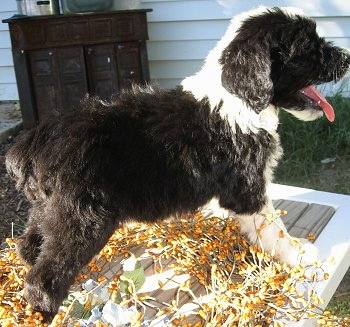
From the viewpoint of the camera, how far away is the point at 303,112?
2.34 metres

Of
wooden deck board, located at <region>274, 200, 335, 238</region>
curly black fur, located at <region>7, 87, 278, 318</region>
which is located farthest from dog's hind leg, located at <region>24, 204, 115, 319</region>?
wooden deck board, located at <region>274, 200, 335, 238</region>

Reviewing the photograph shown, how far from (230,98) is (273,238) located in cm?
66

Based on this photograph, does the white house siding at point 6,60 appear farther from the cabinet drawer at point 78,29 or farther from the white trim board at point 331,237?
the white trim board at point 331,237

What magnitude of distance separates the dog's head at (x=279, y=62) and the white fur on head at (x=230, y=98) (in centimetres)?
4

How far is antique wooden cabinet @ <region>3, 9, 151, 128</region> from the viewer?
15.8 feet

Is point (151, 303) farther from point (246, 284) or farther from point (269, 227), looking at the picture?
point (269, 227)

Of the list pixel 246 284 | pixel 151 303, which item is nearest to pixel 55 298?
pixel 151 303

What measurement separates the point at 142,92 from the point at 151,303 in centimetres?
88

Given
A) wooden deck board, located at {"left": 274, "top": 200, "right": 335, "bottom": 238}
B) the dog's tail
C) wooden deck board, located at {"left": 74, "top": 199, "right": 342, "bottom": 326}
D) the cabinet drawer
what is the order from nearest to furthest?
1. the dog's tail
2. wooden deck board, located at {"left": 74, "top": 199, "right": 342, "bottom": 326}
3. wooden deck board, located at {"left": 274, "top": 200, "right": 335, "bottom": 238}
4. the cabinet drawer

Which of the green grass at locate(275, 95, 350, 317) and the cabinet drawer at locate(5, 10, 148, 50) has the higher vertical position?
the cabinet drawer at locate(5, 10, 148, 50)

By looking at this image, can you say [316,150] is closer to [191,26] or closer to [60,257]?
[191,26]

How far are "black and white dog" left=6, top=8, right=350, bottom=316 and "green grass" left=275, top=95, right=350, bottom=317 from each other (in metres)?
2.08

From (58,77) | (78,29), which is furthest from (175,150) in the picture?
(58,77)

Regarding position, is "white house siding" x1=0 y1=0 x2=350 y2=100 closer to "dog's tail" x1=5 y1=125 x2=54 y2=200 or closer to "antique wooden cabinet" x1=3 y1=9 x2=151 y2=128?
"antique wooden cabinet" x1=3 y1=9 x2=151 y2=128
